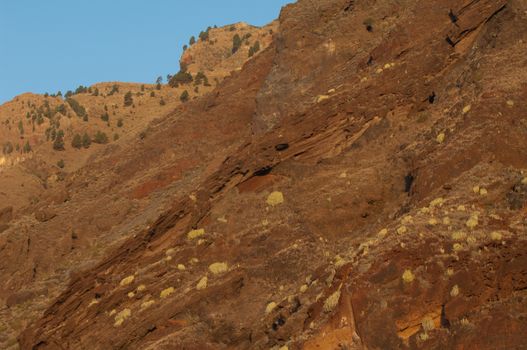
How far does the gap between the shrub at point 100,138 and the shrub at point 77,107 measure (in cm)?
1162

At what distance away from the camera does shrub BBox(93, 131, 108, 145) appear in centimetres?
8006

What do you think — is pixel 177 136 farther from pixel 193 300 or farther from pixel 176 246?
pixel 193 300

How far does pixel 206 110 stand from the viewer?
4691 cm

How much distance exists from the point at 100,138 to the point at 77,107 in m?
19.0

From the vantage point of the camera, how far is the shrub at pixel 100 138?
8006 cm

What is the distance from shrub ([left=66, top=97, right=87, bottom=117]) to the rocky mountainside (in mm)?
53331

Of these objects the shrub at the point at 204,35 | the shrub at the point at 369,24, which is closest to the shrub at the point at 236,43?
the shrub at the point at 204,35

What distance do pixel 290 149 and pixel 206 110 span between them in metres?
16.7

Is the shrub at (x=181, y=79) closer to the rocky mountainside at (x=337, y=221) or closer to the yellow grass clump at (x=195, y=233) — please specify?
the rocky mountainside at (x=337, y=221)

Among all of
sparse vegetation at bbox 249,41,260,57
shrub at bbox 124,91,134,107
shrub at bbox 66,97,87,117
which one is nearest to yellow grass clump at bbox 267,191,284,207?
sparse vegetation at bbox 249,41,260,57

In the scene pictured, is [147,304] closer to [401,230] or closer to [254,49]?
[401,230]

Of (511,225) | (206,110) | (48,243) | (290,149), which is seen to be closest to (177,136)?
(206,110)

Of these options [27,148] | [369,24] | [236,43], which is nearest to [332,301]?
[369,24]

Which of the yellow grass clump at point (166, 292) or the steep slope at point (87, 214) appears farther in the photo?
the steep slope at point (87, 214)
